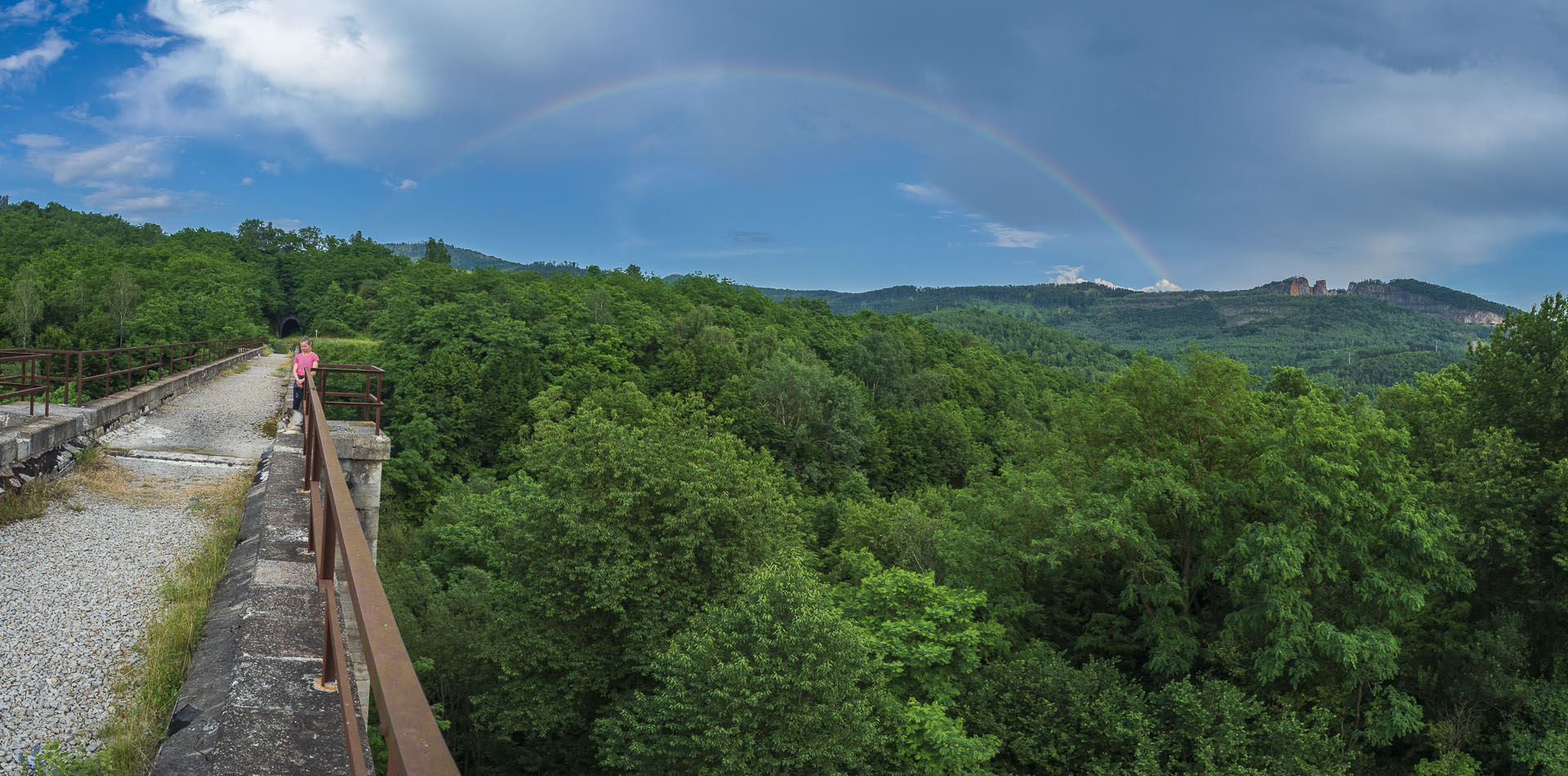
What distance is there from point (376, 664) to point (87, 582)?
5462mm

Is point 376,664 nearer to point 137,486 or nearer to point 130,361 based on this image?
point 137,486

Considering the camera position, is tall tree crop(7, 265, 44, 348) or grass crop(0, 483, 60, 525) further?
tall tree crop(7, 265, 44, 348)

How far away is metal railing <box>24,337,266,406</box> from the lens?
1054 cm

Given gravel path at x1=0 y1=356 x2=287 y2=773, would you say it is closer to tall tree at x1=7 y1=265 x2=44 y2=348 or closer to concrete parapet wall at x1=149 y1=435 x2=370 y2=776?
concrete parapet wall at x1=149 y1=435 x2=370 y2=776

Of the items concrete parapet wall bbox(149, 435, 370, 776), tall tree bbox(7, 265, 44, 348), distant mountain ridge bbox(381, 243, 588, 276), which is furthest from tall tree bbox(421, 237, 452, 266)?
concrete parapet wall bbox(149, 435, 370, 776)

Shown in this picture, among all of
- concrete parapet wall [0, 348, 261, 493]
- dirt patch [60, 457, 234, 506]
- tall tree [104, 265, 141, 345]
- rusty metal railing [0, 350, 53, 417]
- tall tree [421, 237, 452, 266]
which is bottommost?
dirt patch [60, 457, 234, 506]

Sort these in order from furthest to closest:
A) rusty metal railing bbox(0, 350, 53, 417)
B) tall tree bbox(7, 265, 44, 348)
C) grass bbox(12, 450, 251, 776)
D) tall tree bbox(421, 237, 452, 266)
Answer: tall tree bbox(421, 237, 452, 266), tall tree bbox(7, 265, 44, 348), rusty metal railing bbox(0, 350, 53, 417), grass bbox(12, 450, 251, 776)

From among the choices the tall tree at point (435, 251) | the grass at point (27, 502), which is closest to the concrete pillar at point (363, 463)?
the grass at point (27, 502)

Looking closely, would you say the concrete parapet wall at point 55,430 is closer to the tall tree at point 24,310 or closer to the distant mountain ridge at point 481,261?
the tall tree at point 24,310

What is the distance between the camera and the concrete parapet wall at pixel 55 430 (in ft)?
24.6

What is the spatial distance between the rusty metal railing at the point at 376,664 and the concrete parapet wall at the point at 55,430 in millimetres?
6004

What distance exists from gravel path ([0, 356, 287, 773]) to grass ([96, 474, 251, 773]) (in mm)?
108

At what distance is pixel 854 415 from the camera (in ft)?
168

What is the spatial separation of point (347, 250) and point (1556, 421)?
10683 centimetres
